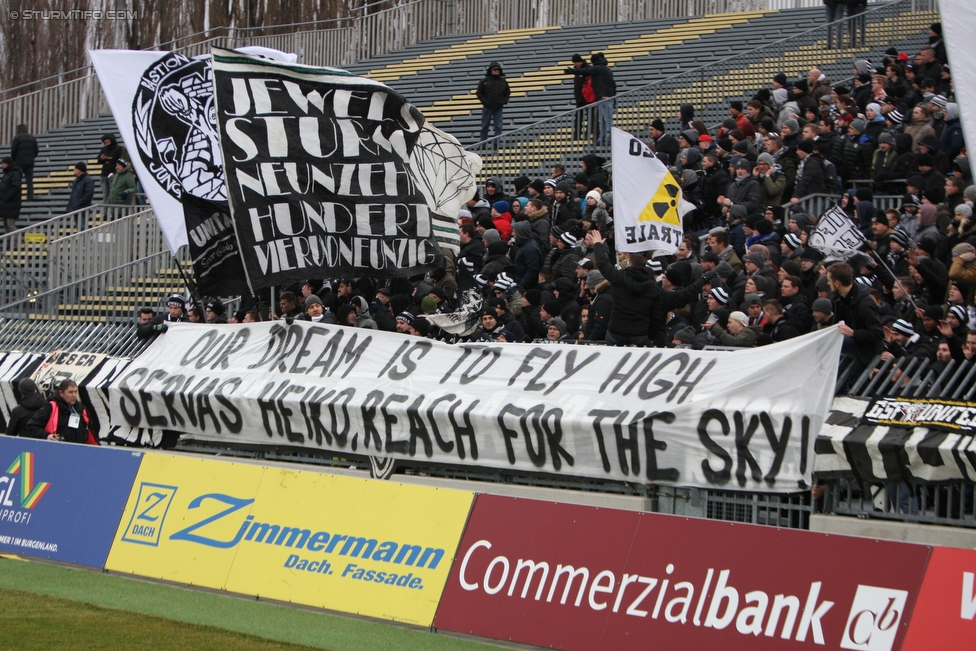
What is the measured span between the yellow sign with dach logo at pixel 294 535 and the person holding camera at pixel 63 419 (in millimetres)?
3262

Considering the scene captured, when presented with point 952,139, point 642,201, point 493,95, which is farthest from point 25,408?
point 493,95

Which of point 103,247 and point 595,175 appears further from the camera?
point 103,247

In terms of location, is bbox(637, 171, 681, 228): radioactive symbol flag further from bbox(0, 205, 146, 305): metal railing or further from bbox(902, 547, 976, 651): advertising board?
bbox(0, 205, 146, 305): metal railing

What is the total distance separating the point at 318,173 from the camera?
45.9 ft

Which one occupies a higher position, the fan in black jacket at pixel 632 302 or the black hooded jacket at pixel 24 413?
the fan in black jacket at pixel 632 302

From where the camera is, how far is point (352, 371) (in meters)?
13.6

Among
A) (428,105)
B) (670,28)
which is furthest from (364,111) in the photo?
(670,28)

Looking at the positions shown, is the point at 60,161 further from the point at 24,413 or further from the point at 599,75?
the point at 24,413

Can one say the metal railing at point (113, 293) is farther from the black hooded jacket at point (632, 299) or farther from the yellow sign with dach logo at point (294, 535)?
the black hooded jacket at point (632, 299)

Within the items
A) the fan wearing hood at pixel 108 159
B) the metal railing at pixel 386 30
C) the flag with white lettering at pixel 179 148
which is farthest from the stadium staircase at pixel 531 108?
the flag with white lettering at pixel 179 148

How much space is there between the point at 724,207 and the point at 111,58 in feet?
26.2

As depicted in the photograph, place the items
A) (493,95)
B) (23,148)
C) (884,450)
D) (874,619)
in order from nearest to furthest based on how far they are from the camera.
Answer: (874,619) < (884,450) < (493,95) < (23,148)

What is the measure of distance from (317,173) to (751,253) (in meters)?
4.72

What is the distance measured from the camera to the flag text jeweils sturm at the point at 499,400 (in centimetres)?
1072
